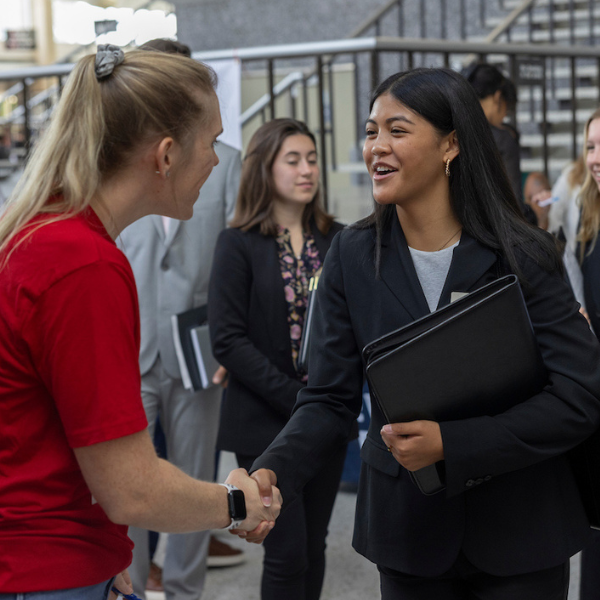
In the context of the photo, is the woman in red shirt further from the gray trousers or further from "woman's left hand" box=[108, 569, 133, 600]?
the gray trousers

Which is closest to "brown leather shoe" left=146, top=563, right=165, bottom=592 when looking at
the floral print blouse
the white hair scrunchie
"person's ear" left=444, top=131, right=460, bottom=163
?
the floral print blouse

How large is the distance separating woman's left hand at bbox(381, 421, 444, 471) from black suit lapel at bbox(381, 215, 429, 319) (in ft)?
0.81

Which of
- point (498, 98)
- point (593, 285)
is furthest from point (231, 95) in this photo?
point (593, 285)

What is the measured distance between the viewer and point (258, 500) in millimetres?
1534

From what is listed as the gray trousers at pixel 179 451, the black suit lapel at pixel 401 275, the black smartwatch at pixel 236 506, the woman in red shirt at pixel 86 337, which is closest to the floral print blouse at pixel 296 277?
the gray trousers at pixel 179 451

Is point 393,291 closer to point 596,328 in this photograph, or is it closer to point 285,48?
point 596,328

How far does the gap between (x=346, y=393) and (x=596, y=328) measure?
1104 millimetres

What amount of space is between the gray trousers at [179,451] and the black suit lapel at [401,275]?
147cm

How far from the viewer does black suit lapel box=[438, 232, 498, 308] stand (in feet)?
A: 5.24

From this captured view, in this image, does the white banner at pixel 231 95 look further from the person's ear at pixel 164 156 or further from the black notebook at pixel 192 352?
the person's ear at pixel 164 156

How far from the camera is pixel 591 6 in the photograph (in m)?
7.84

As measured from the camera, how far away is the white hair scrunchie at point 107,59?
1256 millimetres

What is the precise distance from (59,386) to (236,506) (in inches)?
17.6

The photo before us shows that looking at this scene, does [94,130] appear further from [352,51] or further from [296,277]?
[352,51]
